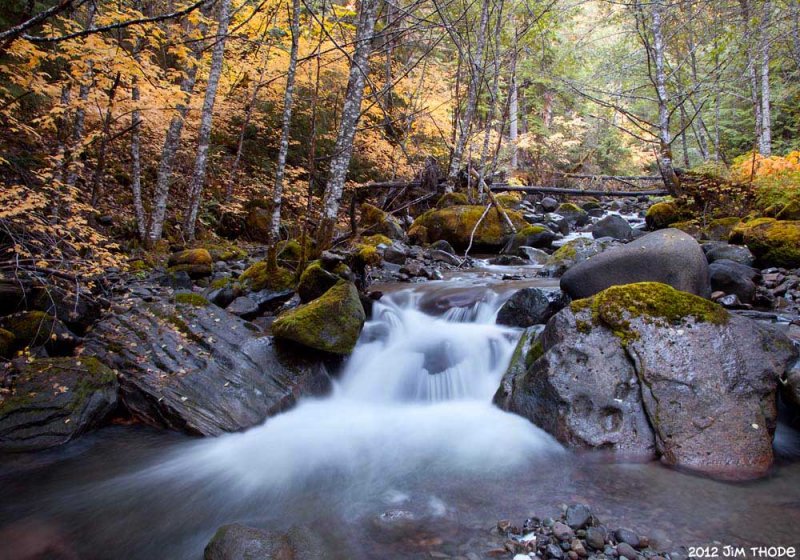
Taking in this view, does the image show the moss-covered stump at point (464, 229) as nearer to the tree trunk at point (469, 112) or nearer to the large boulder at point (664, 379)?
the tree trunk at point (469, 112)

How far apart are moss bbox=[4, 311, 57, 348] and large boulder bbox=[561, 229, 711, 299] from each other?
6627 mm

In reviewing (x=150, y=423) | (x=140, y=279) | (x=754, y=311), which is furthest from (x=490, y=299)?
(x=140, y=279)

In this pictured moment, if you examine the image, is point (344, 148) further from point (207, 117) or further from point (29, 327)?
point (29, 327)

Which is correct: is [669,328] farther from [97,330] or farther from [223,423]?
[97,330]

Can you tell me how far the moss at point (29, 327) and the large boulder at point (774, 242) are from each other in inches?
439

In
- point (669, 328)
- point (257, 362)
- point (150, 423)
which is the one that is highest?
point (669, 328)

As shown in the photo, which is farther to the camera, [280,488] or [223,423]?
[223,423]

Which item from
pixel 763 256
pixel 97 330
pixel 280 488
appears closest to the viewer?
Result: pixel 280 488

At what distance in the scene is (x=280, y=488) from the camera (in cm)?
402

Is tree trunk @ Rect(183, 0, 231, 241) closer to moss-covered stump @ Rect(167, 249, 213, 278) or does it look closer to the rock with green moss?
moss-covered stump @ Rect(167, 249, 213, 278)

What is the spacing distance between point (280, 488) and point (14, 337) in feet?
11.1

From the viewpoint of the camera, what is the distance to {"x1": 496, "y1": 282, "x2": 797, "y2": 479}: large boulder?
3887 mm

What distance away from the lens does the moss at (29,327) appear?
16.1 feet

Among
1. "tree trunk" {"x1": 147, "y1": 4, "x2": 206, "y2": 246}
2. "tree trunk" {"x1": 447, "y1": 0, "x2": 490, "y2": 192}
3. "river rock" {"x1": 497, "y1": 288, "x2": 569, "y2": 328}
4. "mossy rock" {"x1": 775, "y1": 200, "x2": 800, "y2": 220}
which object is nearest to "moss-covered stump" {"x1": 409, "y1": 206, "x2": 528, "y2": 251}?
"tree trunk" {"x1": 447, "y1": 0, "x2": 490, "y2": 192}
